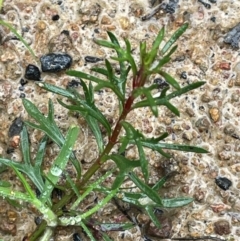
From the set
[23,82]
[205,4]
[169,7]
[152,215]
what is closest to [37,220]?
[152,215]

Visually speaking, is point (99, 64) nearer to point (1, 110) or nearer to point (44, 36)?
point (44, 36)

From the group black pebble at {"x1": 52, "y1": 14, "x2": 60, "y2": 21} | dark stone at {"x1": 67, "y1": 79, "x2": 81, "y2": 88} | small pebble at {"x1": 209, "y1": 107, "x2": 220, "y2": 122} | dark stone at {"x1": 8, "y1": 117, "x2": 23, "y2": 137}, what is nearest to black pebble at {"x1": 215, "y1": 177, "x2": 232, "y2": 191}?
small pebble at {"x1": 209, "y1": 107, "x2": 220, "y2": 122}

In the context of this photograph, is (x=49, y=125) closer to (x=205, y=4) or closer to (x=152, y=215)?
(x=152, y=215)

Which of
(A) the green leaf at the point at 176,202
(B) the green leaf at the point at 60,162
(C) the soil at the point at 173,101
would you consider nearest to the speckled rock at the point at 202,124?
(C) the soil at the point at 173,101

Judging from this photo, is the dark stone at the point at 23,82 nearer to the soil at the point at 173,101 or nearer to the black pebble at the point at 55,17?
the soil at the point at 173,101

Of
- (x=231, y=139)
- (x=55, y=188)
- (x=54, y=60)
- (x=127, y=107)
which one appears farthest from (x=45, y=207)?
(x=231, y=139)

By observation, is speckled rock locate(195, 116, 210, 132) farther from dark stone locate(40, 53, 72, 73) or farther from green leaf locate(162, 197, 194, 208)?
dark stone locate(40, 53, 72, 73)

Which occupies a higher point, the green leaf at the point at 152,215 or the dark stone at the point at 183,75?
the dark stone at the point at 183,75
